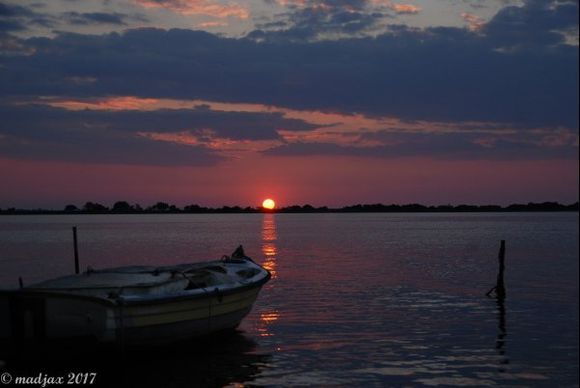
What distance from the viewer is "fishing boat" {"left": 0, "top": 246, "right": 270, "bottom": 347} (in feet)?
58.4

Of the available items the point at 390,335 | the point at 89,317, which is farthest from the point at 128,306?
the point at 390,335

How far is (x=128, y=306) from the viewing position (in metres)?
18.6

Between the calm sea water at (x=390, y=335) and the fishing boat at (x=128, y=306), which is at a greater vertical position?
the fishing boat at (x=128, y=306)

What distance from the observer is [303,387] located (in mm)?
18172

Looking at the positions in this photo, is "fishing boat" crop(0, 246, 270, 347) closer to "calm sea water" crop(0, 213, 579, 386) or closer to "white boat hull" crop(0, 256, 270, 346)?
"white boat hull" crop(0, 256, 270, 346)

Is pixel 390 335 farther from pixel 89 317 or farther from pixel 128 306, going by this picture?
pixel 89 317

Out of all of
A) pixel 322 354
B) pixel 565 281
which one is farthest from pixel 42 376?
pixel 565 281

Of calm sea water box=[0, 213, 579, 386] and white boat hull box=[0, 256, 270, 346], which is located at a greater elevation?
white boat hull box=[0, 256, 270, 346]

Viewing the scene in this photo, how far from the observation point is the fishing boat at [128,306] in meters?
17.8

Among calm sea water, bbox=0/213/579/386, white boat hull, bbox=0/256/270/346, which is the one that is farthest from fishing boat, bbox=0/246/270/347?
calm sea water, bbox=0/213/579/386

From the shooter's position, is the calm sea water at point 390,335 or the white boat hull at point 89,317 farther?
the calm sea water at point 390,335

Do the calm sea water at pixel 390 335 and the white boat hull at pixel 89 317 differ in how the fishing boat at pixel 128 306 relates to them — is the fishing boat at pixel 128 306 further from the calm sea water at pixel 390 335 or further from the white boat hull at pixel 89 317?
the calm sea water at pixel 390 335

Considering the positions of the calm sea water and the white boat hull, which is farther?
the calm sea water

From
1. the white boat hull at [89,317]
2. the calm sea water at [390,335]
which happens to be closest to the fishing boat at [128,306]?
the white boat hull at [89,317]
